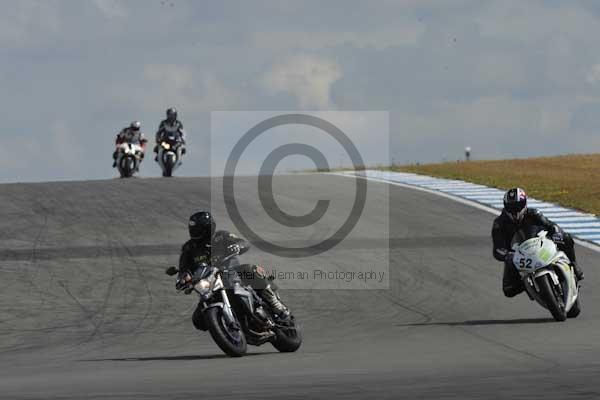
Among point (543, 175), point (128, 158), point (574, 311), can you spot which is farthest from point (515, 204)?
point (543, 175)

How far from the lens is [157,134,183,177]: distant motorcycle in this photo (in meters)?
35.4

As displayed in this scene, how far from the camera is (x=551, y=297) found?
14.1 meters

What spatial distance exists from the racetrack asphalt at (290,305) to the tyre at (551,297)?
19 cm

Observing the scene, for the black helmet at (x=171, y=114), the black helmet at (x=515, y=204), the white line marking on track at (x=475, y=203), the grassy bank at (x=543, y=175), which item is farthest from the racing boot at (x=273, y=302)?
the black helmet at (x=171, y=114)

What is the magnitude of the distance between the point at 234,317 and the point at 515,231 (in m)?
4.67

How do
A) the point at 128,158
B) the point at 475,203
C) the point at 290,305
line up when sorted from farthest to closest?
the point at 128,158, the point at 475,203, the point at 290,305

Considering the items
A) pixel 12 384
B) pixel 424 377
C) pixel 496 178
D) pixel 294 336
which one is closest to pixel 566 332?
pixel 294 336

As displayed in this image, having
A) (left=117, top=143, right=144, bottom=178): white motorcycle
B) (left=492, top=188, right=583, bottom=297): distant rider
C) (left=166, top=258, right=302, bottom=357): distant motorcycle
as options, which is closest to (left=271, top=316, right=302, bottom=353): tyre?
(left=166, top=258, right=302, bottom=357): distant motorcycle

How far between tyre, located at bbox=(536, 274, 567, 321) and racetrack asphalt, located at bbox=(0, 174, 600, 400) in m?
0.19

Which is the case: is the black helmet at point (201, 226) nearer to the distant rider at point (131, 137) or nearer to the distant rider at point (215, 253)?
the distant rider at point (215, 253)

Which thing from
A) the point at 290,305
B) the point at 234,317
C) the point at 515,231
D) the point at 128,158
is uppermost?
the point at 128,158

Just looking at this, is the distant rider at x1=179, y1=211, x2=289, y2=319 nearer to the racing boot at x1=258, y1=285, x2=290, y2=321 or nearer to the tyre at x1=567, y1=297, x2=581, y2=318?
the racing boot at x1=258, y1=285, x2=290, y2=321

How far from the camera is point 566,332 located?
1299cm

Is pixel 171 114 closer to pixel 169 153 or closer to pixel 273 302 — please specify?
pixel 169 153
